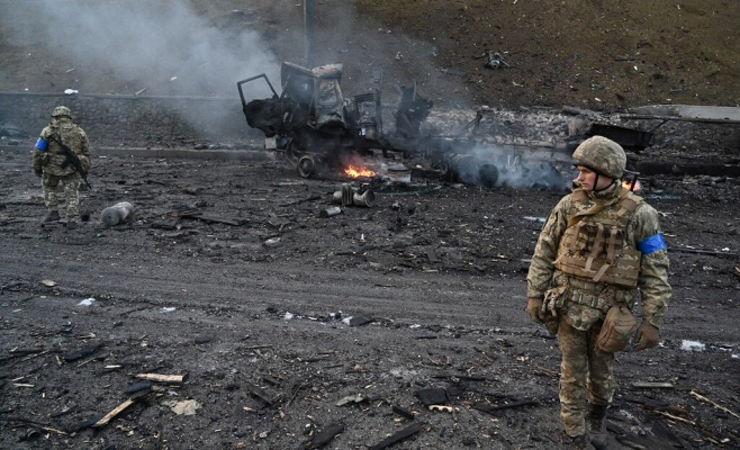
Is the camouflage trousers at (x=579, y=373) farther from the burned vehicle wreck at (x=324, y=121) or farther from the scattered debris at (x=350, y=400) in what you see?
the burned vehicle wreck at (x=324, y=121)

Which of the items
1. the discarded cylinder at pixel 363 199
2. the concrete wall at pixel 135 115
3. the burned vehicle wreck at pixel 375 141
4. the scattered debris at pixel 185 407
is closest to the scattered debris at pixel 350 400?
the scattered debris at pixel 185 407

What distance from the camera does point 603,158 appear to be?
351 cm

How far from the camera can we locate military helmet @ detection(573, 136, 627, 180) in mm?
3502

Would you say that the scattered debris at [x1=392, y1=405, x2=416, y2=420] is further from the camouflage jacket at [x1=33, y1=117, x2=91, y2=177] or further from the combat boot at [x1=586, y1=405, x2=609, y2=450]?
the camouflage jacket at [x1=33, y1=117, x2=91, y2=177]

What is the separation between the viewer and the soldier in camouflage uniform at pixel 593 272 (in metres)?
3.50

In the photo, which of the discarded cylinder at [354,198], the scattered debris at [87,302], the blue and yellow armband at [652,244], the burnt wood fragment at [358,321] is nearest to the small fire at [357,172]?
the discarded cylinder at [354,198]

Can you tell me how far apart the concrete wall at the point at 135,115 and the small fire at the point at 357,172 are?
19.6ft

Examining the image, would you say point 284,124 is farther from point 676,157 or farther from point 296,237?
point 676,157

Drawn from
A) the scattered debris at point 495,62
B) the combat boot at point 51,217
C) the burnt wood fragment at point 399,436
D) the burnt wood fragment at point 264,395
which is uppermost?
the scattered debris at point 495,62

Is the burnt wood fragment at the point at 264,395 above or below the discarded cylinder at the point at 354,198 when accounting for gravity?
below

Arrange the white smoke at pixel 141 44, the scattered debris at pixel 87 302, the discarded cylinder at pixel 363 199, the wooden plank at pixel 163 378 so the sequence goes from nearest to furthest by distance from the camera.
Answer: the wooden plank at pixel 163 378, the scattered debris at pixel 87 302, the discarded cylinder at pixel 363 199, the white smoke at pixel 141 44

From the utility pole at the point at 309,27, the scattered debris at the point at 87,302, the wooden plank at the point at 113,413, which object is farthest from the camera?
the utility pole at the point at 309,27

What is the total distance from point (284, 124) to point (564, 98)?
11.1 metres

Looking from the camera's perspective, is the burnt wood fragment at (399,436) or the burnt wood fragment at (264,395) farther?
the burnt wood fragment at (264,395)
